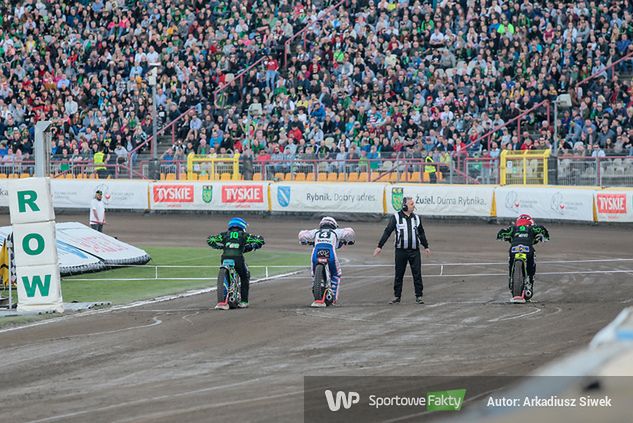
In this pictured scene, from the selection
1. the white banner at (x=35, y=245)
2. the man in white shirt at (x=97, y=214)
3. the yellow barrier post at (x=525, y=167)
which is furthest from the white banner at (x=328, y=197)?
the white banner at (x=35, y=245)

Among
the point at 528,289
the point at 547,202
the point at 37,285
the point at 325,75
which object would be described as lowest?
A: the point at 528,289

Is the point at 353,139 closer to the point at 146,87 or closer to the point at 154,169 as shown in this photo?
the point at 154,169

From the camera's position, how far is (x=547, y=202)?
109 feet

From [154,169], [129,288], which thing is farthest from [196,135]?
[129,288]

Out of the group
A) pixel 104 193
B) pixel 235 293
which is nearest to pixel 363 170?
pixel 104 193

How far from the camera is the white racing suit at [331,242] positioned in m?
17.8

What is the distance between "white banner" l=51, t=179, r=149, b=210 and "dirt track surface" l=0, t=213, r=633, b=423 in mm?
18305

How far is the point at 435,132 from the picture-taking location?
37688 millimetres

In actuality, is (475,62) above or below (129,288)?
above

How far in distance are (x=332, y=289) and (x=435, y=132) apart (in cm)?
2030

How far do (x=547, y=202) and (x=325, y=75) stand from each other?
39.8 ft

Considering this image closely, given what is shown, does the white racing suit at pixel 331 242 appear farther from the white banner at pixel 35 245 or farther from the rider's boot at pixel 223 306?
the white banner at pixel 35 245

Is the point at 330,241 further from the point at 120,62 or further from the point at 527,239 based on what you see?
the point at 120,62

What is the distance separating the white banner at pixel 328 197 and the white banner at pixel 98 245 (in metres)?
11.7
